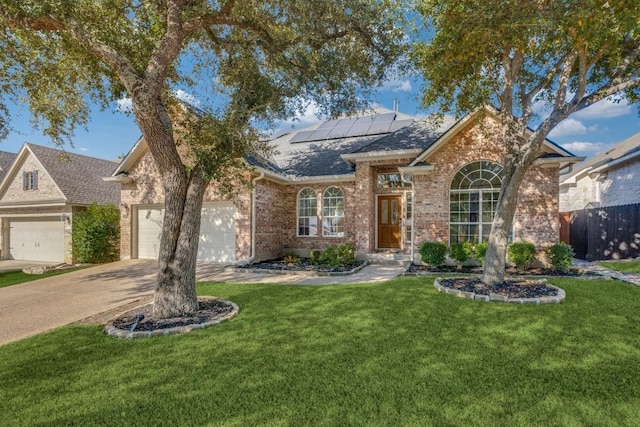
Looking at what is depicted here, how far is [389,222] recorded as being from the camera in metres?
13.1

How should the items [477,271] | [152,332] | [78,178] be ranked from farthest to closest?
[78,178]
[477,271]
[152,332]

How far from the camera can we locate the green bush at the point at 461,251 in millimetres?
10375

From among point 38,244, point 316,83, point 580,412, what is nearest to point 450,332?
point 580,412

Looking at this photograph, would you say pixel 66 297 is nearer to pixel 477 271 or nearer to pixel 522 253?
pixel 477 271

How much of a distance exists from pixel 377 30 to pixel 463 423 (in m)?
7.91

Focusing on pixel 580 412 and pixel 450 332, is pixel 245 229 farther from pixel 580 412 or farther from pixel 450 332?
pixel 580 412

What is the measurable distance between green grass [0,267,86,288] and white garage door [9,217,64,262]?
4400 millimetres

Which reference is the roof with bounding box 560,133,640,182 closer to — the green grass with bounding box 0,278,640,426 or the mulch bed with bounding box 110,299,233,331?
the green grass with bounding box 0,278,640,426

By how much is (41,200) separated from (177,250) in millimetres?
15245

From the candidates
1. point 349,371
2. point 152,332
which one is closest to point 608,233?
point 349,371

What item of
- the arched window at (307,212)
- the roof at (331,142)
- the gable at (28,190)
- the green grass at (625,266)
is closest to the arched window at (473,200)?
the green grass at (625,266)

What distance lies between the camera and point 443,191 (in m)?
11.2

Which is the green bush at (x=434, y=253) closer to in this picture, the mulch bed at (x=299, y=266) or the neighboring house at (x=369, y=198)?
the neighboring house at (x=369, y=198)

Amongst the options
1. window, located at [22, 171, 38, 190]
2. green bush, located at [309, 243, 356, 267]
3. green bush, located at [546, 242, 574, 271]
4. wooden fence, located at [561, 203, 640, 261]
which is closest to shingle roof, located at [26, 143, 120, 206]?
window, located at [22, 171, 38, 190]
